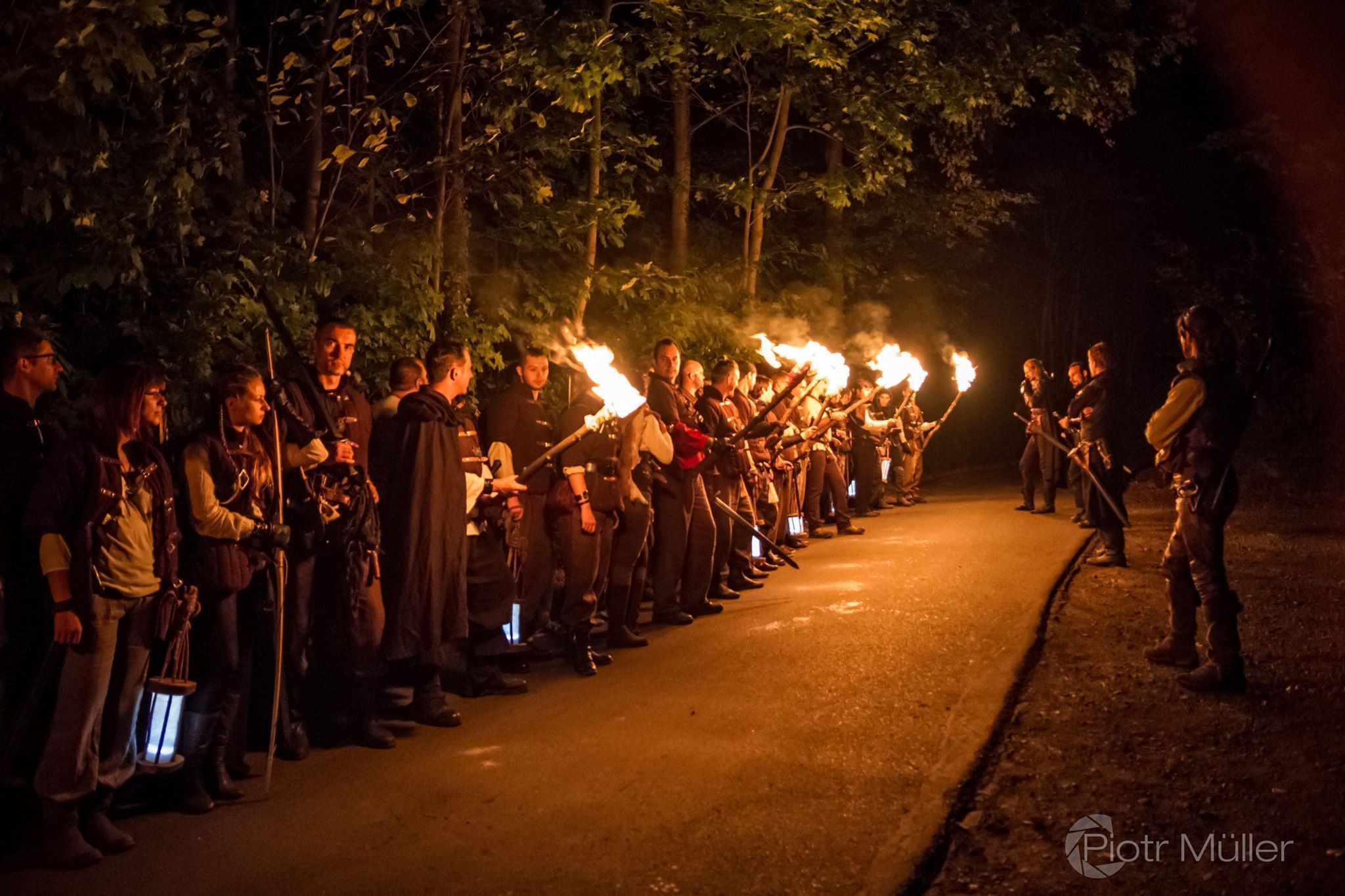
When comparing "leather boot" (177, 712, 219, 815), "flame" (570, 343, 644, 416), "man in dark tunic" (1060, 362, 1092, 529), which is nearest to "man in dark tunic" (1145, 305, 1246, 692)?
"flame" (570, 343, 644, 416)

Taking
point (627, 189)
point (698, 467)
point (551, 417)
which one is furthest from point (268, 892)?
point (627, 189)

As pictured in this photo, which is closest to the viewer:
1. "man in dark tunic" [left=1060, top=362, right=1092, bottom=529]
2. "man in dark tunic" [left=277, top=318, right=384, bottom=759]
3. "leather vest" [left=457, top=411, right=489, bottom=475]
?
"man in dark tunic" [left=277, top=318, right=384, bottom=759]

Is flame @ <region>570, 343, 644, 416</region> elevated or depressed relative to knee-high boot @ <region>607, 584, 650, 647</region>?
elevated

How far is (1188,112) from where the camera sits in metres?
35.3

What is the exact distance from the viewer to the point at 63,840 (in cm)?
495

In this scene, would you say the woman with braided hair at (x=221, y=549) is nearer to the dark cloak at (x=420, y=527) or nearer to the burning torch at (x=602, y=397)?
the dark cloak at (x=420, y=527)

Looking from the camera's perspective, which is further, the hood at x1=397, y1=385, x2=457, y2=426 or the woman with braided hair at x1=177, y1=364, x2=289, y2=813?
the hood at x1=397, y1=385, x2=457, y2=426

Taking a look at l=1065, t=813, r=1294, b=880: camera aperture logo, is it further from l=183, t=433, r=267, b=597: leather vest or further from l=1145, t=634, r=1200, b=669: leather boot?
l=183, t=433, r=267, b=597: leather vest

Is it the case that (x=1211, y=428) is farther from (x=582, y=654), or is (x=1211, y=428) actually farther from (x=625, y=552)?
(x=582, y=654)

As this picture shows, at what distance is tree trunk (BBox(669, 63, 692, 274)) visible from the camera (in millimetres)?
17172

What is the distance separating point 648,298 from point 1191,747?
406 inches

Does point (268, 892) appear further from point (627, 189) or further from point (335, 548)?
point (627, 189)

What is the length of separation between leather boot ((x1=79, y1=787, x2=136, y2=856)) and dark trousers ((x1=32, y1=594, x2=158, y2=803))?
0.22ft

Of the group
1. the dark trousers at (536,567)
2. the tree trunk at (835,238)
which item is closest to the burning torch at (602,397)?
the dark trousers at (536,567)
